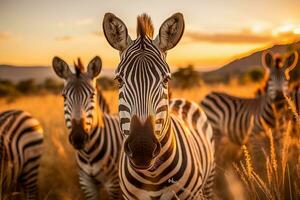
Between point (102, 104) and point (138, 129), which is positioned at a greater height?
point (102, 104)

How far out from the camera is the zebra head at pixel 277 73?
712 centimetres

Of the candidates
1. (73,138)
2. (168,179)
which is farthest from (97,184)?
(168,179)

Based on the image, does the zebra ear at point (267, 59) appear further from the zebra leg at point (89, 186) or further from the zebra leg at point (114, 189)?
the zebra leg at point (89, 186)

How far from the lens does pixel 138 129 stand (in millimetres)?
2561

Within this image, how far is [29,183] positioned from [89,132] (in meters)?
1.77

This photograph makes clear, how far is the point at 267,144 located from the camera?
7.12m

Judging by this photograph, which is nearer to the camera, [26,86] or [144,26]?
[144,26]

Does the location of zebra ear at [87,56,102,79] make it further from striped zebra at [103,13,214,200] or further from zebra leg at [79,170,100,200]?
striped zebra at [103,13,214,200]

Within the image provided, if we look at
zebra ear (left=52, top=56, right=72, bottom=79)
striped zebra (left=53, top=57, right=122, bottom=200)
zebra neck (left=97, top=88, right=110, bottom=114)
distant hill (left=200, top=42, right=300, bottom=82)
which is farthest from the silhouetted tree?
striped zebra (left=53, top=57, right=122, bottom=200)

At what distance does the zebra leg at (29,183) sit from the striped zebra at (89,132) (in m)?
1.24

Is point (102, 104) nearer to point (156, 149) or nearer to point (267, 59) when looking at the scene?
point (156, 149)

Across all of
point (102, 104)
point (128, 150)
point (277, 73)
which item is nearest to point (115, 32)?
point (128, 150)

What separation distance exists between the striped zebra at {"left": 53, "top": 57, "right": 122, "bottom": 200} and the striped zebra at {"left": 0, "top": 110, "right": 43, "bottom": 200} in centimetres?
116

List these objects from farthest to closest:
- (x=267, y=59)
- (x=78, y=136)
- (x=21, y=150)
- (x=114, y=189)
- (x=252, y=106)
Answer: (x=252, y=106) → (x=267, y=59) → (x=21, y=150) → (x=114, y=189) → (x=78, y=136)
